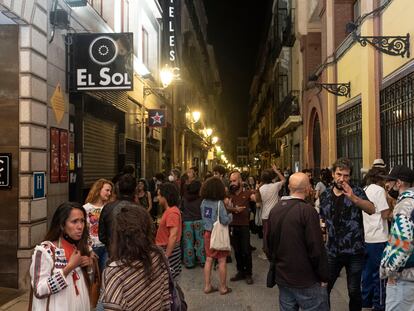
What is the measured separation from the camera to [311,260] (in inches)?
172

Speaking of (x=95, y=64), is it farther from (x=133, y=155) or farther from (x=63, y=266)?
(x=133, y=155)

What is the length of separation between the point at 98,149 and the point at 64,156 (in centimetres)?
297

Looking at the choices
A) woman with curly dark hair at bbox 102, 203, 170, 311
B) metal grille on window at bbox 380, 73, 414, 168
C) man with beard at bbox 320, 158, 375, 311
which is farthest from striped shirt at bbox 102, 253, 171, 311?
metal grille on window at bbox 380, 73, 414, 168

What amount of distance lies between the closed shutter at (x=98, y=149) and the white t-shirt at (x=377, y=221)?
20.7 ft

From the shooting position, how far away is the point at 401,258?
13.0 feet

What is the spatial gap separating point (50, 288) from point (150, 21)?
Answer: 16583 millimetres

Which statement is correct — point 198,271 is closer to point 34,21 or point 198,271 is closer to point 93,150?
point 93,150

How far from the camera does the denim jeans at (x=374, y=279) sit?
6.19 m

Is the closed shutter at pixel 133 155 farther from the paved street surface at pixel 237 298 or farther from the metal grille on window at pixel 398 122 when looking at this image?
the metal grille on window at pixel 398 122

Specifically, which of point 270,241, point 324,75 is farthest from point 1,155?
point 324,75

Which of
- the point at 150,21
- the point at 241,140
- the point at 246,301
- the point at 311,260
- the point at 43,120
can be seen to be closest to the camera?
the point at 311,260

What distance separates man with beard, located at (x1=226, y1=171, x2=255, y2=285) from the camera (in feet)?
27.7

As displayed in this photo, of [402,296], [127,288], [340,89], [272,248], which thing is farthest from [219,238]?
[340,89]

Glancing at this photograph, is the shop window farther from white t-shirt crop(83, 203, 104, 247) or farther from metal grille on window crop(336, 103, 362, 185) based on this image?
white t-shirt crop(83, 203, 104, 247)
